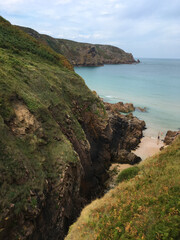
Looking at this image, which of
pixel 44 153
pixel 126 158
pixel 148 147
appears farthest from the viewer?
pixel 148 147

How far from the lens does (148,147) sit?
34.7 meters

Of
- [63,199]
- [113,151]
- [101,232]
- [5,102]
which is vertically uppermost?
[5,102]

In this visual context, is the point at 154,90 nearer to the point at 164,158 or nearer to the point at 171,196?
the point at 164,158

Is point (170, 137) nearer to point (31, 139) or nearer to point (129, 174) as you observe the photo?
point (129, 174)

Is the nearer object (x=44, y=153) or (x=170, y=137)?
(x=44, y=153)

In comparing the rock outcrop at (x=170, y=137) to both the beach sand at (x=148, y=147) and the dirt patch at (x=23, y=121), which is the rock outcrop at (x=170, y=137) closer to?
the beach sand at (x=148, y=147)

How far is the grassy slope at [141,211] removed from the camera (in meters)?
8.52

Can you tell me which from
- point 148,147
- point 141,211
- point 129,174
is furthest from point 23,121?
point 148,147

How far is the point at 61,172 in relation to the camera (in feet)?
46.4

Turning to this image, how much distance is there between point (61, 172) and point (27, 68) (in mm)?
15018

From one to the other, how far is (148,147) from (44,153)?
25595 millimetres

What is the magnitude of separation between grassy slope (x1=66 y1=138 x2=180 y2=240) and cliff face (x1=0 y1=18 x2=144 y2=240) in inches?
104

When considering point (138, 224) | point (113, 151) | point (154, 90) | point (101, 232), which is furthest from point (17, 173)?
point (154, 90)

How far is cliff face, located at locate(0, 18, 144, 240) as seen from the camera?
10523 millimetres
